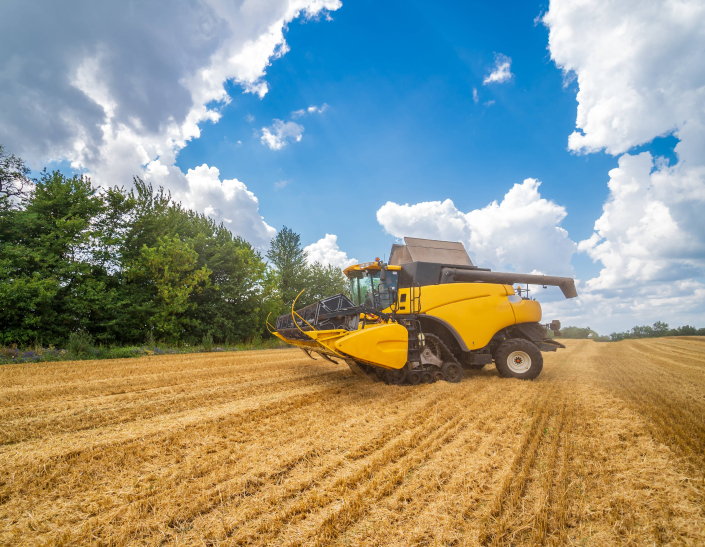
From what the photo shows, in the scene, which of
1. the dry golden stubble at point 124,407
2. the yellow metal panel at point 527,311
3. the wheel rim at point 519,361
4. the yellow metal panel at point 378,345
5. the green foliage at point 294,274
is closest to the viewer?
the dry golden stubble at point 124,407

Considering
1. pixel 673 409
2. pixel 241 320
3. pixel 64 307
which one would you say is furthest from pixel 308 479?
pixel 241 320

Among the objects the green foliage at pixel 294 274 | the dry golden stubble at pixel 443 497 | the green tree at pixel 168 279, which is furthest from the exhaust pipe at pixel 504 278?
the green foliage at pixel 294 274

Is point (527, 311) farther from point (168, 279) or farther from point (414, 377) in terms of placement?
point (168, 279)

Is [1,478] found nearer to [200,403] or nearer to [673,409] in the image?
[200,403]

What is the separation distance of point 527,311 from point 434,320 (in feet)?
8.29

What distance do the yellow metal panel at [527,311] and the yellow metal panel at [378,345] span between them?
339cm

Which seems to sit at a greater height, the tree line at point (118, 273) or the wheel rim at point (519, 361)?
the tree line at point (118, 273)

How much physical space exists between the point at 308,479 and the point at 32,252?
14100mm

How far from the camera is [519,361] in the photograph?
7238 millimetres

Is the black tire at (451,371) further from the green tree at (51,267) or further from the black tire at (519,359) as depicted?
the green tree at (51,267)

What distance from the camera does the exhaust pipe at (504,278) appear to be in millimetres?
7453

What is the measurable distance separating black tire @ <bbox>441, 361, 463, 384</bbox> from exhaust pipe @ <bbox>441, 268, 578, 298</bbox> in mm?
1838

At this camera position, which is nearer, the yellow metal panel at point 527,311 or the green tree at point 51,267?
the yellow metal panel at point 527,311

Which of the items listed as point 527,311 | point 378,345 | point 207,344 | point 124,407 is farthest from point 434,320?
point 207,344
